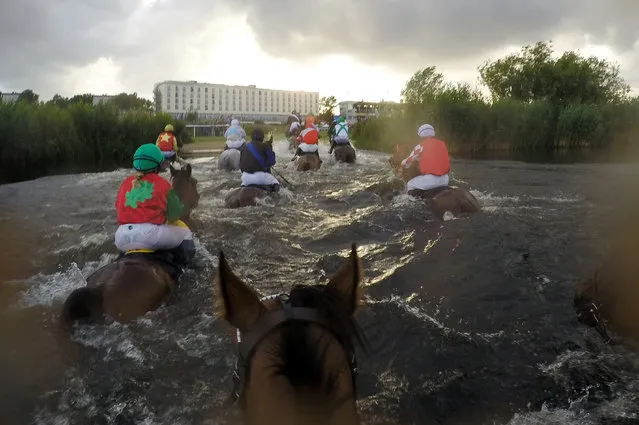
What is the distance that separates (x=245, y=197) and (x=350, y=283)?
9025mm

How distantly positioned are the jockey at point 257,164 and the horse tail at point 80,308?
7493 millimetres

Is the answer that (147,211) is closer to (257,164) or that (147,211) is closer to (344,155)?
(257,164)

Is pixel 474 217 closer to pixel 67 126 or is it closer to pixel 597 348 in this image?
pixel 597 348

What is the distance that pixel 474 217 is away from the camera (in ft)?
30.2

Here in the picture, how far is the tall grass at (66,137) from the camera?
20.7 metres

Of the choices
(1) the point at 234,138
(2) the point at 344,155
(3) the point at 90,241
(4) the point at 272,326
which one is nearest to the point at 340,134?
(2) the point at 344,155

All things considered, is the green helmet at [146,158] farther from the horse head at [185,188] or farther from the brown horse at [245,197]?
the brown horse at [245,197]

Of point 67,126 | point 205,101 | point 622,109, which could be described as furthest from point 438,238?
point 205,101

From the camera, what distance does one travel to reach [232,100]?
10175 centimetres

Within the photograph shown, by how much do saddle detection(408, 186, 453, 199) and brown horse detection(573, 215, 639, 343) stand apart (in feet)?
16.2

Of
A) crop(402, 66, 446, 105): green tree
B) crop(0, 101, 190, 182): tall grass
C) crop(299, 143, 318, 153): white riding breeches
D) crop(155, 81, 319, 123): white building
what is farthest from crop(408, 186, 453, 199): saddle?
crop(155, 81, 319, 123): white building

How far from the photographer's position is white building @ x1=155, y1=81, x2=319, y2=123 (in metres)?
89.4

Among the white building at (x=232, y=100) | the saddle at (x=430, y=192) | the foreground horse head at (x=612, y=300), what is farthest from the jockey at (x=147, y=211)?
the white building at (x=232, y=100)

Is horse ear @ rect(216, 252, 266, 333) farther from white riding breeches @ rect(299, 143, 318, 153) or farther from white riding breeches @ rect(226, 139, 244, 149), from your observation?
white riding breeches @ rect(226, 139, 244, 149)
